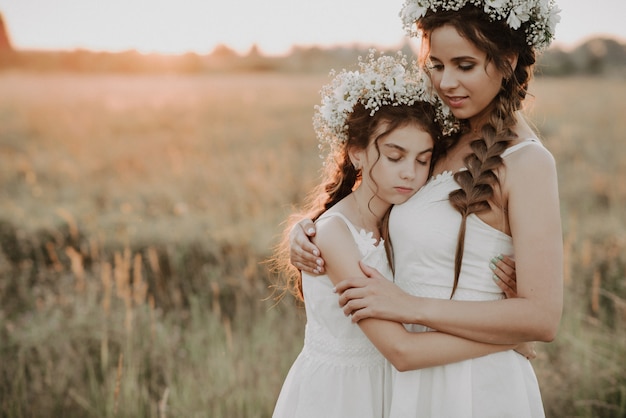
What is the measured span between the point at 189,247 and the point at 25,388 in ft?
7.52

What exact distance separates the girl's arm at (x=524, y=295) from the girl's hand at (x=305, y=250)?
1.06 feet

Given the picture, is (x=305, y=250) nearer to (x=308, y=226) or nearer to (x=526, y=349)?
(x=308, y=226)

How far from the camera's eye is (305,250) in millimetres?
2611

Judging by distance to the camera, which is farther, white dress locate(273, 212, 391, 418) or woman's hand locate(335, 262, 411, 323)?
white dress locate(273, 212, 391, 418)

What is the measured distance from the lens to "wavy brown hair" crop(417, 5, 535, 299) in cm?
244

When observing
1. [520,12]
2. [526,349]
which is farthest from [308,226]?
[520,12]

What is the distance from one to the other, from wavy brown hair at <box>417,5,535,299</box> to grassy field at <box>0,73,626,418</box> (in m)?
1.76

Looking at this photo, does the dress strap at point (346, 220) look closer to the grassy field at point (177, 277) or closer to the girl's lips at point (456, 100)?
the girl's lips at point (456, 100)

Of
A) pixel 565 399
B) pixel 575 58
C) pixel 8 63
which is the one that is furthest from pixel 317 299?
pixel 575 58

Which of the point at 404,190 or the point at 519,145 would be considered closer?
the point at 519,145

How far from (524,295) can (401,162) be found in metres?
0.76

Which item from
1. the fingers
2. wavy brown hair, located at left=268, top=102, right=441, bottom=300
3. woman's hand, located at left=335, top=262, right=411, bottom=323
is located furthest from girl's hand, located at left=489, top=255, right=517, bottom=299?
the fingers

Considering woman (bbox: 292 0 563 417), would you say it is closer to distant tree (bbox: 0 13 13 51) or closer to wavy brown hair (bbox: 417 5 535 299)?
wavy brown hair (bbox: 417 5 535 299)

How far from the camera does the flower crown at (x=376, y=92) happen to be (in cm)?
277
